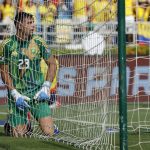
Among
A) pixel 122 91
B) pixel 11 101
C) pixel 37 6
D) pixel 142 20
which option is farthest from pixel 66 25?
pixel 142 20

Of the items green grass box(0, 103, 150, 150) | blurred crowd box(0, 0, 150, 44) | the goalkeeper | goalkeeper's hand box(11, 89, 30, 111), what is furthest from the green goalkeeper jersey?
green grass box(0, 103, 150, 150)

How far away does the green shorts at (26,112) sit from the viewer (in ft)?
30.0

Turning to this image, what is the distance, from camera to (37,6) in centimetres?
884

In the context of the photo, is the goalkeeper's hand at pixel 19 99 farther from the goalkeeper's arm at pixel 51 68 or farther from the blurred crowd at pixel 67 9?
the blurred crowd at pixel 67 9

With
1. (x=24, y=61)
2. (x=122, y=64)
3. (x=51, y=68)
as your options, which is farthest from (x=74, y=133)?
(x=122, y=64)

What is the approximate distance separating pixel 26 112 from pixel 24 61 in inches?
26.0

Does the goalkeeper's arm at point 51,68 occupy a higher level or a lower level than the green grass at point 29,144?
higher

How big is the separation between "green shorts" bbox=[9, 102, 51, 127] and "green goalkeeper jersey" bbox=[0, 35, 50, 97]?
182 millimetres

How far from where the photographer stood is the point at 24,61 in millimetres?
9164

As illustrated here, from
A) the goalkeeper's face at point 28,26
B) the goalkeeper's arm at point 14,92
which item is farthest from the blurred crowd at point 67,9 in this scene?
the goalkeeper's arm at point 14,92

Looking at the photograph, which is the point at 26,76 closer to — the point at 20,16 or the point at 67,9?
the point at 20,16

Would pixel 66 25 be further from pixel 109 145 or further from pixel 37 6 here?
pixel 109 145

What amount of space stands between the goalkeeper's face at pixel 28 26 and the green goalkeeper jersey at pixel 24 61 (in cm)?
18

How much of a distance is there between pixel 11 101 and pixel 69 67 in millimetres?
906
